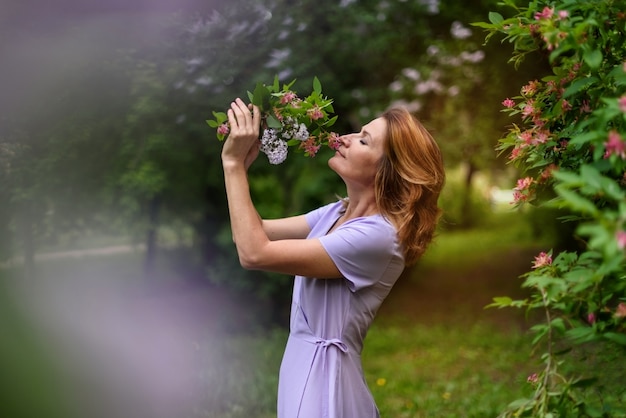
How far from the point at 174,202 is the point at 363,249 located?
365cm

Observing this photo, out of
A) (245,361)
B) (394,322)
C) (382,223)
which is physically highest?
(382,223)

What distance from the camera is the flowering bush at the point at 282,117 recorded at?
1.99 m

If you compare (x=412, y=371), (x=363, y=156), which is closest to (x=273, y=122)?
(x=363, y=156)

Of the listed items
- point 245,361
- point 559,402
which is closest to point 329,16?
point 245,361

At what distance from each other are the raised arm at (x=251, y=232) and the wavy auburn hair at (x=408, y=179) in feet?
0.88

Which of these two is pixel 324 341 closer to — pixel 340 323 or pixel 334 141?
pixel 340 323

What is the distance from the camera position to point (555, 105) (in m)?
1.74

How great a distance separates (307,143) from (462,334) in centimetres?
489

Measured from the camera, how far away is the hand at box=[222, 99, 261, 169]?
1.87 meters

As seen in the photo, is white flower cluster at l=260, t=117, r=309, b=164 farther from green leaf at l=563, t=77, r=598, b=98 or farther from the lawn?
the lawn

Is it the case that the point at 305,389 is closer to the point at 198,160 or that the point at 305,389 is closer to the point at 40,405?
the point at 40,405

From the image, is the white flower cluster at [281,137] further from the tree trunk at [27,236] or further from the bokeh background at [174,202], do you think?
the tree trunk at [27,236]

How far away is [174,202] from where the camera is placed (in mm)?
5336

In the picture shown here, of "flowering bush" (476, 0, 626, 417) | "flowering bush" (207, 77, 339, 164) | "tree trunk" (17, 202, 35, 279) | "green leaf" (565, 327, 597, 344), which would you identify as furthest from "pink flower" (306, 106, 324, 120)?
"tree trunk" (17, 202, 35, 279)
